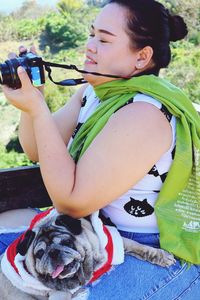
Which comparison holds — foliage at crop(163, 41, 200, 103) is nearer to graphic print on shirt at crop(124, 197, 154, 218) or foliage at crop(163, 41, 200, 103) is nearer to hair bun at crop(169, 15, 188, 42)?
hair bun at crop(169, 15, 188, 42)

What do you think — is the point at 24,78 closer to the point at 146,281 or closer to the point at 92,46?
the point at 92,46

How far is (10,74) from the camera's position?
1.25m

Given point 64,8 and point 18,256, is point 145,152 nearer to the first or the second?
point 18,256

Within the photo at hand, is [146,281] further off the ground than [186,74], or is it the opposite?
[146,281]

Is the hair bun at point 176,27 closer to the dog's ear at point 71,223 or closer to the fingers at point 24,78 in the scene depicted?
the fingers at point 24,78

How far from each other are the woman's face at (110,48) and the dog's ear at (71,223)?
16.0 inches

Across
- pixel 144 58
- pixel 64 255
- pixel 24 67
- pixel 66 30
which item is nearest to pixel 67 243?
pixel 64 255

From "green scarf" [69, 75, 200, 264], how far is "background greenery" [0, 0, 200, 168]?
19.9ft

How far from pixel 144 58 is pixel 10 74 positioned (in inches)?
14.9

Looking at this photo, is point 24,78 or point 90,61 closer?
point 24,78

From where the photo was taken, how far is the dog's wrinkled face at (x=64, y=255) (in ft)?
3.84

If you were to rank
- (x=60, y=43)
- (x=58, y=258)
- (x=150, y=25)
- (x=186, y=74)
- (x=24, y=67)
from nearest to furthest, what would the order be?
(x=58, y=258) < (x=24, y=67) < (x=150, y=25) < (x=186, y=74) < (x=60, y=43)

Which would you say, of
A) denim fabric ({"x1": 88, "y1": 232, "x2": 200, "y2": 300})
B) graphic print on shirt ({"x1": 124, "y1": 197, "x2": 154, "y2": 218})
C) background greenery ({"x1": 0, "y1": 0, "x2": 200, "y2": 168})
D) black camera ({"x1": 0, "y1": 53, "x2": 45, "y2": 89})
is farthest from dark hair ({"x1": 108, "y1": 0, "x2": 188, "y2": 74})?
background greenery ({"x1": 0, "y1": 0, "x2": 200, "y2": 168})

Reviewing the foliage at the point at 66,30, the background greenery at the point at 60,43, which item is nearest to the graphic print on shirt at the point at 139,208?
the background greenery at the point at 60,43
